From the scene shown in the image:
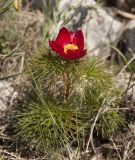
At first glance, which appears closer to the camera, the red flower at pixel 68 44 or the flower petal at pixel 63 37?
the red flower at pixel 68 44

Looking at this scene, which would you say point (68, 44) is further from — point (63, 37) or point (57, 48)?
point (57, 48)

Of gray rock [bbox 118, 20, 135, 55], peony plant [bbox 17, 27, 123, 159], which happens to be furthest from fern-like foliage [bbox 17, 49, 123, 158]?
gray rock [bbox 118, 20, 135, 55]

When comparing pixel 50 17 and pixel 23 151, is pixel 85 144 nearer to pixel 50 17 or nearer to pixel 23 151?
pixel 23 151

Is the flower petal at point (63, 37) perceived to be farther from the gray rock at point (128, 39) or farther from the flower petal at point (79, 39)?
the gray rock at point (128, 39)

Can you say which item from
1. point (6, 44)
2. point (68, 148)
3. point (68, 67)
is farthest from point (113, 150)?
point (6, 44)

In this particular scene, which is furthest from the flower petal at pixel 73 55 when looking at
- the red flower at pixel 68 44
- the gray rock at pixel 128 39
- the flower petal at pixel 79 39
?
the gray rock at pixel 128 39

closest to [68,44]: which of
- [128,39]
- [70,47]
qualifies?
[70,47]
